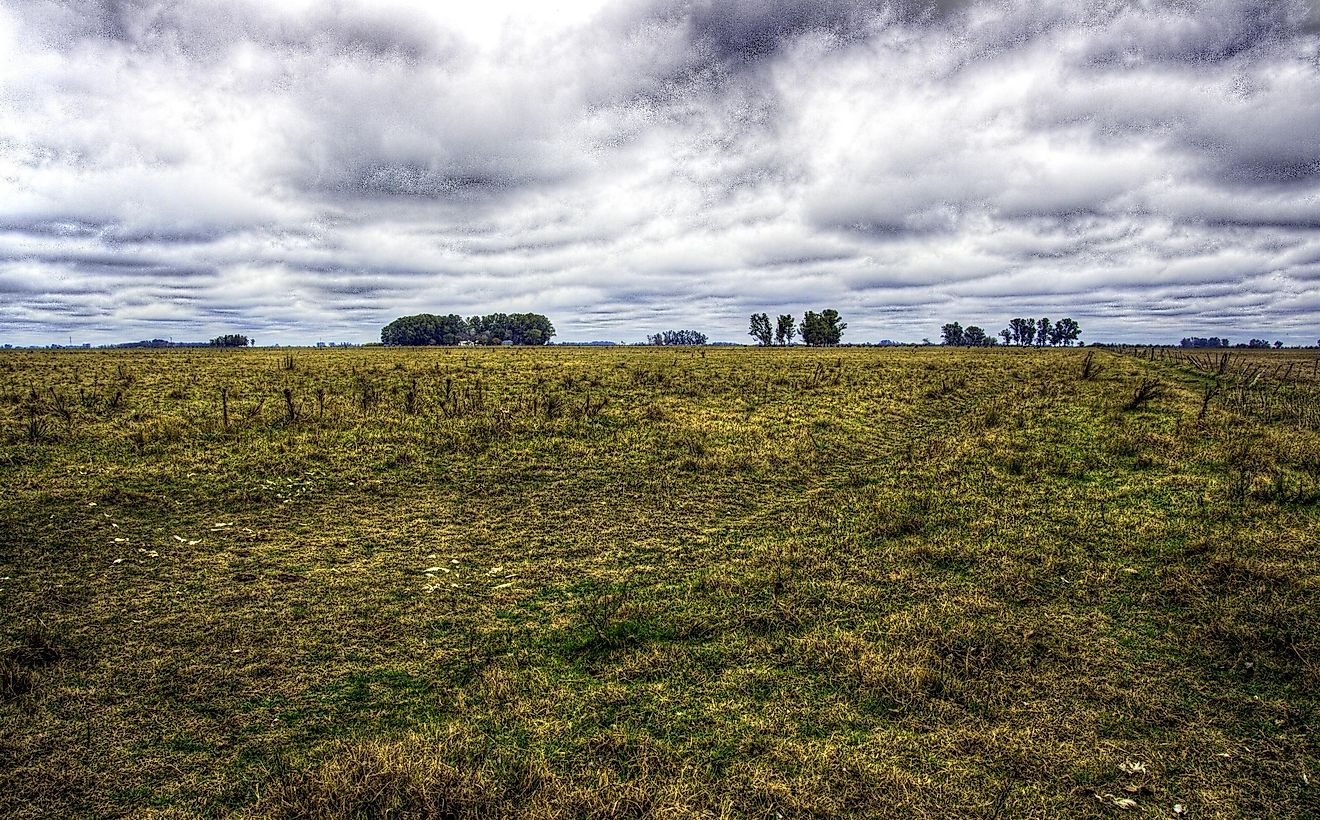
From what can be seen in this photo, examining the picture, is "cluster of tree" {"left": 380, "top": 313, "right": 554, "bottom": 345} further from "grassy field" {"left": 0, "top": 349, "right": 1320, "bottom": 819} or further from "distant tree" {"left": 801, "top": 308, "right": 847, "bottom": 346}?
"grassy field" {"left": 0, "top": 349, "right": 1320, "bottom": 819}

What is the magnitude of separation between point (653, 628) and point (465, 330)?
190 metres

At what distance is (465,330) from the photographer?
613ft

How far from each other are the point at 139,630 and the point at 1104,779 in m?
9.84

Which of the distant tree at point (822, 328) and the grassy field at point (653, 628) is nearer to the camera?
the grassy field at point (653, 628)

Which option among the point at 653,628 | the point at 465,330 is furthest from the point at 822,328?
the point at 653,628

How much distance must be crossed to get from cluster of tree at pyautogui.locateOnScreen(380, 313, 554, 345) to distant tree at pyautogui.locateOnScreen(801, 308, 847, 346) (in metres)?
69.9

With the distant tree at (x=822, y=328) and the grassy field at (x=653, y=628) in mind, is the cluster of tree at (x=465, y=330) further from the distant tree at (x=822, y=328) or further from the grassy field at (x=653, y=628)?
the grassy field at (x=653, y=628)

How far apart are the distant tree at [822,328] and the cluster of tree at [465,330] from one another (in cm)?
6993

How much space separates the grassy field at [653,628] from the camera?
4.94m

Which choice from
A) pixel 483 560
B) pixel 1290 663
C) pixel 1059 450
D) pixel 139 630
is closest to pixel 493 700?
pixel 483 560

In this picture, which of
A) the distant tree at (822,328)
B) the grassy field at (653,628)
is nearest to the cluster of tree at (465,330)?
the distant tree at (822,328)

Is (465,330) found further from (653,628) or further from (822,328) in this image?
(653,628)

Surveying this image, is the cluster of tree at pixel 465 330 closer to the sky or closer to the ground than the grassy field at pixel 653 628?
closer to the sky

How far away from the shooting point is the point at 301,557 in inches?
389
